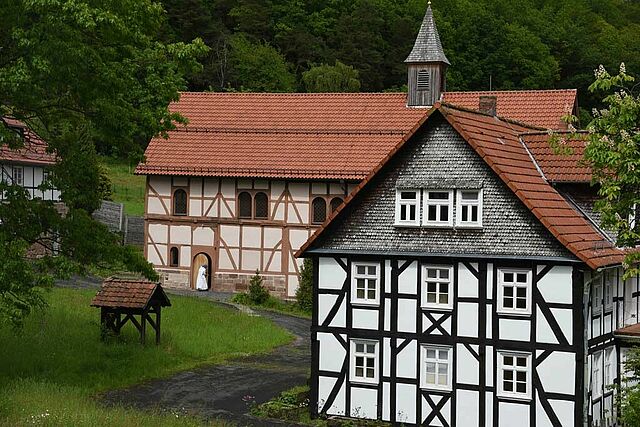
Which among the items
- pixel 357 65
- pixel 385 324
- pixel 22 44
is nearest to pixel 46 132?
pixel 22 44

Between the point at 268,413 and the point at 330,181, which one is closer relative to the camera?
the point at 268,413

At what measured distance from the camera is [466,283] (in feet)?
70.9

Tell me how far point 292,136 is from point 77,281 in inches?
430

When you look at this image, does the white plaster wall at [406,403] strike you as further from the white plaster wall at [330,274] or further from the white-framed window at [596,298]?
the white-framed window at [596,298]

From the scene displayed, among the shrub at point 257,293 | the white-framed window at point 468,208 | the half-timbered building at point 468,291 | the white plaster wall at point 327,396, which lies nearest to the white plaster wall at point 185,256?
the shrub at point 257,293

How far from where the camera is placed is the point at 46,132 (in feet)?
76.2

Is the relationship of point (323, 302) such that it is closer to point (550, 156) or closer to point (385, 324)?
point (385, 324)

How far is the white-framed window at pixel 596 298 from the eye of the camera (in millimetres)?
21297

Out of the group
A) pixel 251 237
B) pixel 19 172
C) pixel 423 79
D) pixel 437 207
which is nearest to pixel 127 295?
pixel 437 207

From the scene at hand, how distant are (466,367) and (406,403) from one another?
162 cm

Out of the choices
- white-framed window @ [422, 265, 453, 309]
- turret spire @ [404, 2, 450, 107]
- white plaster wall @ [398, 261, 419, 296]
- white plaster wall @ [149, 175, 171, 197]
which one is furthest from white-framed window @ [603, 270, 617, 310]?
white plaster wall @ [149, 175, 171, 197]

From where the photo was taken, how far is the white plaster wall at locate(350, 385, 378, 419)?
22.3 meters

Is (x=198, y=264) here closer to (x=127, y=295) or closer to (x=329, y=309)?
(x=127, y=295)

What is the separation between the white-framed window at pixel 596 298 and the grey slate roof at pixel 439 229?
59.2 inches
